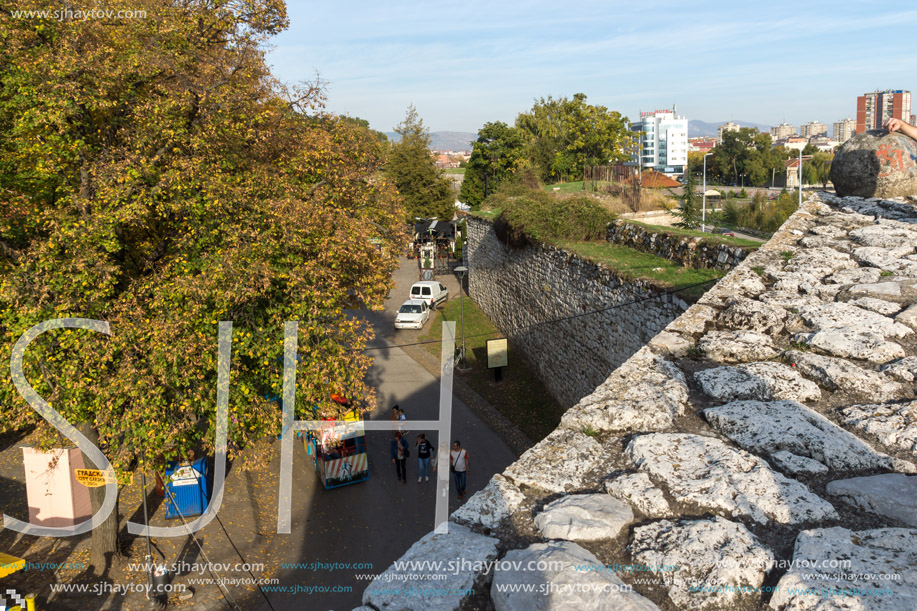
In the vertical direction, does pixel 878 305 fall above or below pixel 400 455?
above

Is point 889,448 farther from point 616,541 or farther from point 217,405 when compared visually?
point 217,405

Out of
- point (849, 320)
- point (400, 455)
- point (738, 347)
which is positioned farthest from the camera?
point (400, 455)

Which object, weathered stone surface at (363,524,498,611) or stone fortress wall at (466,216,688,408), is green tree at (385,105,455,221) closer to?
stone fortress wall at (466,216,688,408)

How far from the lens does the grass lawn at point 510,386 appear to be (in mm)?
13562

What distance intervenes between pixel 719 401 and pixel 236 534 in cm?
816

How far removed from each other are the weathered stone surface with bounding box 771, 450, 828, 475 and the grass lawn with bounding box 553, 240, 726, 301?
6148 mm

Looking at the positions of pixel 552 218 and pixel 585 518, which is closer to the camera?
pixel 585 518

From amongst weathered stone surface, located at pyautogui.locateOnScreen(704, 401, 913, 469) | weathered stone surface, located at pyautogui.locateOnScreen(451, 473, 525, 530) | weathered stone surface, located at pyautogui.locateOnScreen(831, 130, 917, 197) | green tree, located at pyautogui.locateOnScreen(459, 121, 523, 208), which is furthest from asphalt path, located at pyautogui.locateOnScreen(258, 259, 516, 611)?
green tree, located at pyautogui.locateOnScreen(459, 121, 523, 208)

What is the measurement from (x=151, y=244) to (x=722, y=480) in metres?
8.62

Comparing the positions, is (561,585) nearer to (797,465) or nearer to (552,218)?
(797,465)

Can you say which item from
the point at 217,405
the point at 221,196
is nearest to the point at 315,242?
the point at 221,196

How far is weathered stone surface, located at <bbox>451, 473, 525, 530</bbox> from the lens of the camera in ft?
8.79

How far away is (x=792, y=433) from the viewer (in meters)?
2.95

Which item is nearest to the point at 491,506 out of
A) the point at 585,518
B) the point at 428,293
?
the point at 585,518
